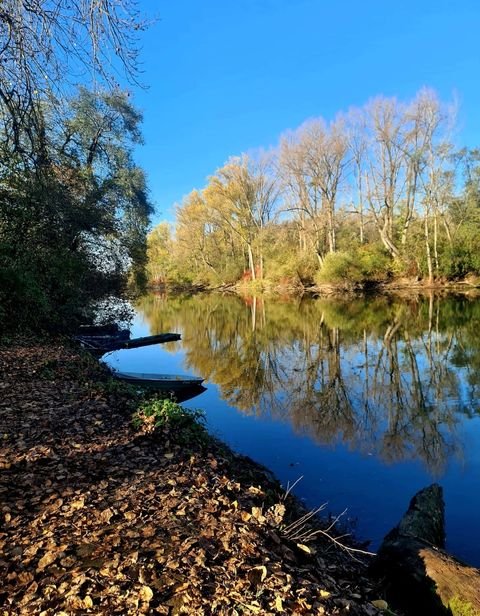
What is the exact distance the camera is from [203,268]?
70812mm

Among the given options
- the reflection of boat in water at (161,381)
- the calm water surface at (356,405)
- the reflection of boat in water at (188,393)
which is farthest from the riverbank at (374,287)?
the reflection of boat in water at (161,381)

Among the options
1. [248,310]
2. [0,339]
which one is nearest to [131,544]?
[0,339]

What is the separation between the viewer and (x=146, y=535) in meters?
3.50

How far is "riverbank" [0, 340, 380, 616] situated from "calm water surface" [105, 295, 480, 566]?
1635 millimetres

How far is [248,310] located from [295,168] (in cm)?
1885

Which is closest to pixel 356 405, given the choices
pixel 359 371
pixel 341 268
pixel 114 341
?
pixel 359 371

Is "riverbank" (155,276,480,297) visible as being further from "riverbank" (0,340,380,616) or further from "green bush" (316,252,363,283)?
"riverbank" (0,340,380,616)

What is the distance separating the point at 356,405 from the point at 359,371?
11.4 ft

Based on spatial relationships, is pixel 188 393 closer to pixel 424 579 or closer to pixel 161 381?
pixel 161 381

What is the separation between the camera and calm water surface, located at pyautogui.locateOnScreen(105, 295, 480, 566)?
22.6 ft

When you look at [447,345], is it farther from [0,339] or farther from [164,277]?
[164,277]

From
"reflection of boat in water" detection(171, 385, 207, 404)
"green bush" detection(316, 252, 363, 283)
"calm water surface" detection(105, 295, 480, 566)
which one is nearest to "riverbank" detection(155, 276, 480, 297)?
"green bush" detection(316, 252, 363, 283)


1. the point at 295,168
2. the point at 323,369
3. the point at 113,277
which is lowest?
the point at 323,369

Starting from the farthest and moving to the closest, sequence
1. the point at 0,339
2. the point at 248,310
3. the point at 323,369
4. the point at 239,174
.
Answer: the point at 239,174, the point at 248,310, the point at 323,369, the point at 0,339
